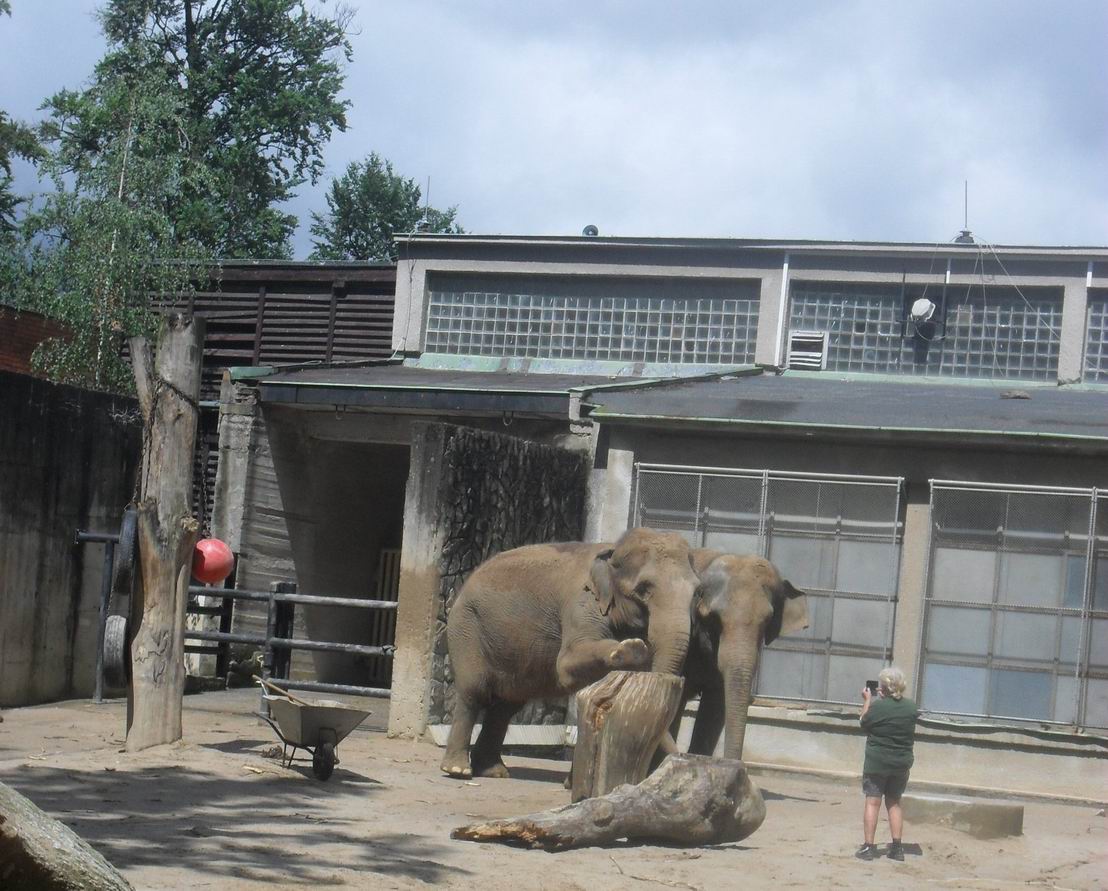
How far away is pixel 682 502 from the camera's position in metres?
14.6

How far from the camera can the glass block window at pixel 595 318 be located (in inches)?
797

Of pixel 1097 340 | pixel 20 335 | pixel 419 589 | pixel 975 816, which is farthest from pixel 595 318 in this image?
pixel 975 816

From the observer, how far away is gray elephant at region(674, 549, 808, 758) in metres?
10.7

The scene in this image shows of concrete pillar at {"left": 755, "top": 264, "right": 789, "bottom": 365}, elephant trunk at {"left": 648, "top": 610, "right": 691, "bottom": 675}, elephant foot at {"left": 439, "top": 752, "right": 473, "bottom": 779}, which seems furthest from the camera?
concrete pillar at {"left": 755, "top": 264, "right": 789, "bottom": 365}

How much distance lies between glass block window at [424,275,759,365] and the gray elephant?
8.98 metres

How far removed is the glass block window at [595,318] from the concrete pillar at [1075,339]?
373 centimetres

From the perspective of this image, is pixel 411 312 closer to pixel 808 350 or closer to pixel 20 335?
pixel 808 350

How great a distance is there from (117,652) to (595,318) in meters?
10.6

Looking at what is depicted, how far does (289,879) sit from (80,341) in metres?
17.1

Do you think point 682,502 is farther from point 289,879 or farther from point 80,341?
point 80,341

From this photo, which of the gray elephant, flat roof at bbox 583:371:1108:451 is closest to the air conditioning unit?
flat roof at bbox 583:371:1108:451

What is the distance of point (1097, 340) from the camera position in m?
18.8

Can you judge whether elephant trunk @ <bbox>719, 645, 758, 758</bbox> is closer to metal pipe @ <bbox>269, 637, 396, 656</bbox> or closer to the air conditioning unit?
metal pipe @ <bbox>269, 637, 396, 656</bbox>

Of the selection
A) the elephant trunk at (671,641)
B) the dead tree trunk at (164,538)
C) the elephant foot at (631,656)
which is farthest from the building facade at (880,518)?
the elephant trunk at (671,641)
